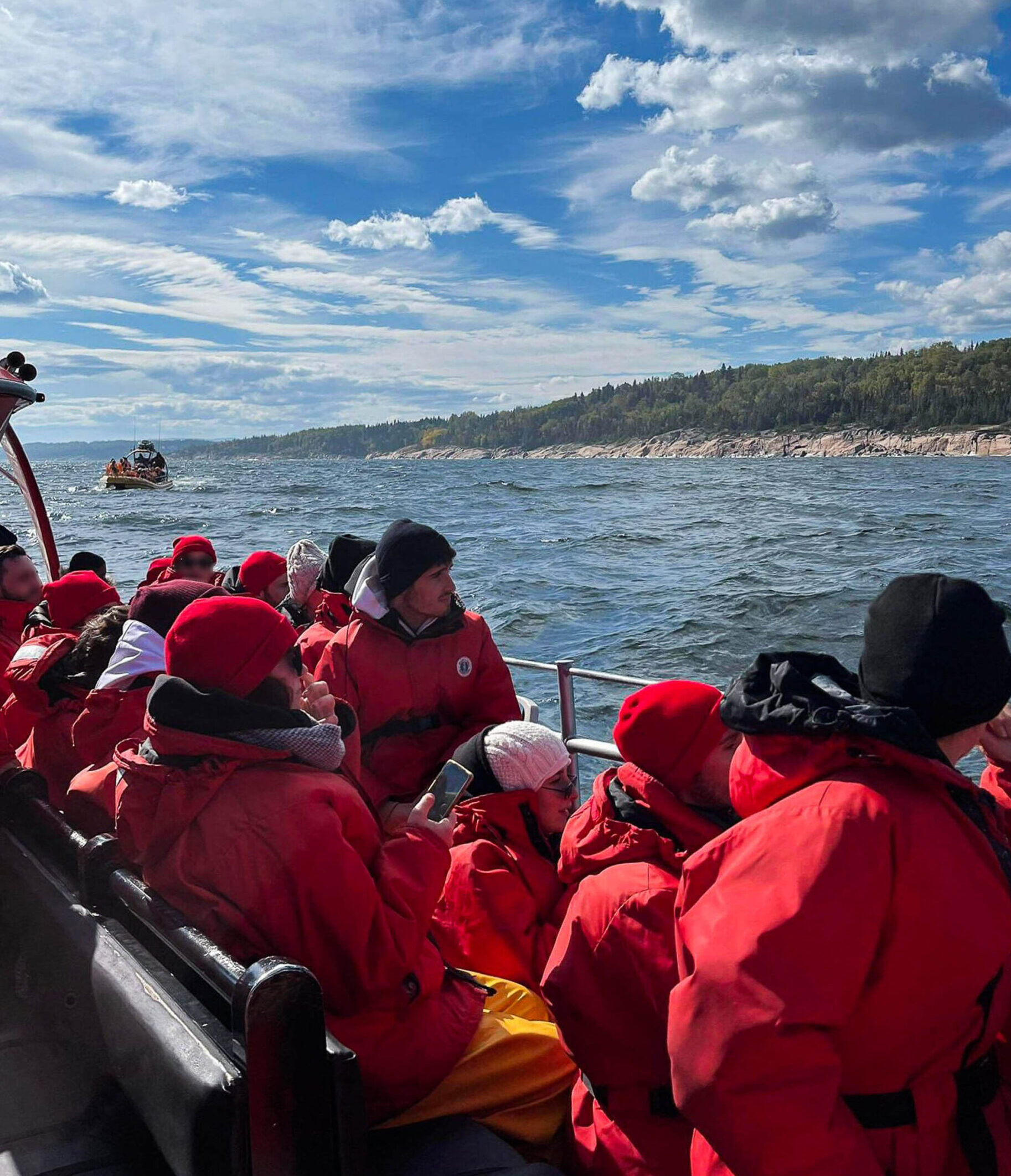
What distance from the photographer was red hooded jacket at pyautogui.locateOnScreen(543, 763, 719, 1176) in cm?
203

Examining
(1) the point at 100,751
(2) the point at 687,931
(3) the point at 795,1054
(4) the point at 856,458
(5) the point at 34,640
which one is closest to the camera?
(3) the point at 795,1054

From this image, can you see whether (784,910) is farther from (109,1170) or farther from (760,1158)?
(109,1170)

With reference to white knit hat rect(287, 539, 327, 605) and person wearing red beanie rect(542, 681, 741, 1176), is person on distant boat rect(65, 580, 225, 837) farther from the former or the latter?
white knit hat rect(287, 539, 327, 605)

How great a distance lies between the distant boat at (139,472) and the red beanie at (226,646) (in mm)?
69395

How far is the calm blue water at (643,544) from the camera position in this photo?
15789 millimetres

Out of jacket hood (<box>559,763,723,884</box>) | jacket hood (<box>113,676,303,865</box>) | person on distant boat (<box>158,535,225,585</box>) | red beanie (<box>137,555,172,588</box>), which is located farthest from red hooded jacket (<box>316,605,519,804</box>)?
red beanie (<box>137,555,172,588</box>)

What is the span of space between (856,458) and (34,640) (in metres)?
121

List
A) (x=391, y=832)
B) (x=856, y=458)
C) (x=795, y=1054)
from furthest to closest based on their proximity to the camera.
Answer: (x=856, y=458) → (x=391, y=832) → (x=795, y=1054)

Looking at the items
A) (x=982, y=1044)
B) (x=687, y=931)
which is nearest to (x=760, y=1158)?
(x=687, y=931)

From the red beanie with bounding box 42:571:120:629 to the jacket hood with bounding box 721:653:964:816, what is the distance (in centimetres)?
359

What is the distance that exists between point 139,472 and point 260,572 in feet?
216

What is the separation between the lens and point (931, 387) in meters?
147

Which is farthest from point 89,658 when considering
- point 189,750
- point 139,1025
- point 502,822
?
point 139,1025

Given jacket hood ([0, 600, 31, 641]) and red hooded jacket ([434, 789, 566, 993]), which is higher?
jacket hood ([0, 600, 31, 641])
